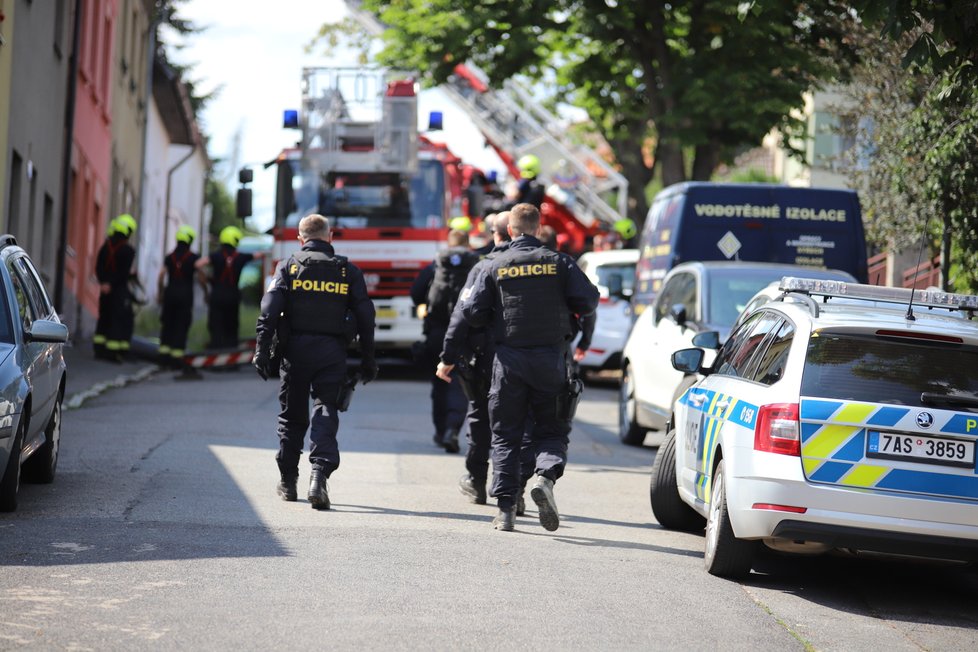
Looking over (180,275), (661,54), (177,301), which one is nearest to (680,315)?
(177,301)

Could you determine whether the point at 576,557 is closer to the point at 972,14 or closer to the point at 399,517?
the point at 399,517

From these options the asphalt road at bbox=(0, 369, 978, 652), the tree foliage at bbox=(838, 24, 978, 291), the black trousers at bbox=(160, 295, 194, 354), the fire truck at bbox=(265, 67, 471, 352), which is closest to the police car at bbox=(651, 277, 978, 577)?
the asphalt road at bbox=(0, 369, 978, 652)

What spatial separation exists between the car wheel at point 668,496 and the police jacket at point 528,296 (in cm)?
94

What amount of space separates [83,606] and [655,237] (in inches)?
490

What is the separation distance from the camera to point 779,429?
289 inches

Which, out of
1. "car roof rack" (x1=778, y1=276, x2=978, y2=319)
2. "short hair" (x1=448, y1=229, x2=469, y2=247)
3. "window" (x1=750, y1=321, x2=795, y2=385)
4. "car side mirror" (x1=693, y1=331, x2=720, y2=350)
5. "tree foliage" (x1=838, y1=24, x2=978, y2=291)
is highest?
"tree foliage" (x1=838, y1=24, x2=978, y2=291)

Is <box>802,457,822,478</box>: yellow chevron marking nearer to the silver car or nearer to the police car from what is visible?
the police car

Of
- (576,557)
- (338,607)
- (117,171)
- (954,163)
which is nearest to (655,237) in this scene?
(954,163)

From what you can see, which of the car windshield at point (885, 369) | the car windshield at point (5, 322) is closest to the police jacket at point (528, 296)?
the car windshield at point (885, 369)

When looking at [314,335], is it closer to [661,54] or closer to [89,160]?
[661,54]

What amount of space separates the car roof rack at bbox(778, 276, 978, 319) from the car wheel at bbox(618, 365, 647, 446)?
6046 millimetres

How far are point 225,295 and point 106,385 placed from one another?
429 centimetres

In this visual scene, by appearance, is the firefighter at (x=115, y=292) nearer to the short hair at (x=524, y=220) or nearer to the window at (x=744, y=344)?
the short hair at (x=524, y=220)

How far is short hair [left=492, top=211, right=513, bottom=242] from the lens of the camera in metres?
10.3
